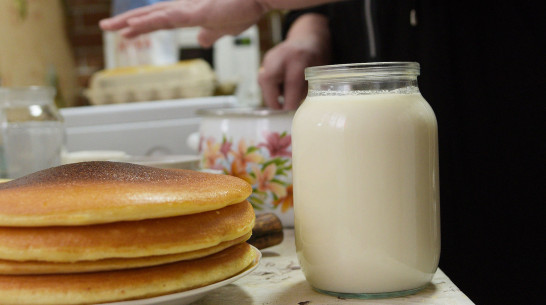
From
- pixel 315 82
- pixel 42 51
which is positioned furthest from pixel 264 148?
pixel 42 51

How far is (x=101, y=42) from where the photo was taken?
3398 mm

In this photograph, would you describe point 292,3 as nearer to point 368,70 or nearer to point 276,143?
point 276,143

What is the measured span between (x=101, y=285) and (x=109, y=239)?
0.04 metres

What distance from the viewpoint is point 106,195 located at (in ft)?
1.64

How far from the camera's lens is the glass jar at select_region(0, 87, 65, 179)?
1100 mm

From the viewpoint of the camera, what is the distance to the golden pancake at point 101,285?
0.48 metres

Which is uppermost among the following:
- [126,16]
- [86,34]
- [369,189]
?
[86,34]

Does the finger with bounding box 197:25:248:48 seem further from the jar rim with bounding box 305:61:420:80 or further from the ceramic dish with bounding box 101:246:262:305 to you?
the ceramic dish with bounding box 101:246:262:305

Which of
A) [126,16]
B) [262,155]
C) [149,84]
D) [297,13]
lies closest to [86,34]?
[149,84]

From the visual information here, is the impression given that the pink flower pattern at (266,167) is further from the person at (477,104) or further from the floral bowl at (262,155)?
the person at (477,104)

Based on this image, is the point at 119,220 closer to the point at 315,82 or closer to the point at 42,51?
the point at 315,82

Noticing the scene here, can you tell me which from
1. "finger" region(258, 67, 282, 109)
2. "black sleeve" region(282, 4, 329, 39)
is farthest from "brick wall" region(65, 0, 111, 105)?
"finger" region(258, 67, 282, 109)

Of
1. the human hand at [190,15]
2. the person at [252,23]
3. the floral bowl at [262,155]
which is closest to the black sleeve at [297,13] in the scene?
the person at [252,23]

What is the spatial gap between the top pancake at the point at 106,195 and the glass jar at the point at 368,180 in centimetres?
8
